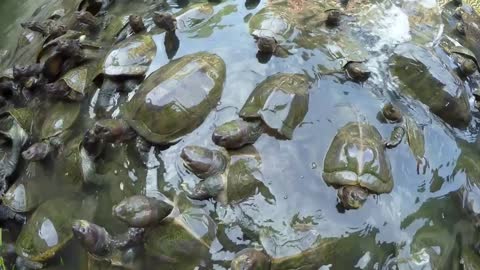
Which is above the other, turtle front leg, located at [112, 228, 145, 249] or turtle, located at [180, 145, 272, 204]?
turtle, located at [180, 145, 272, 204]

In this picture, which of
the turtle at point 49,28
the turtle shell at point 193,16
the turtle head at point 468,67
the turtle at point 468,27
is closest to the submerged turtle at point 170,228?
the turtle shell at point 193,16

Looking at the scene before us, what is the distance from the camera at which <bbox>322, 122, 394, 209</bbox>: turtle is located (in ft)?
8.45

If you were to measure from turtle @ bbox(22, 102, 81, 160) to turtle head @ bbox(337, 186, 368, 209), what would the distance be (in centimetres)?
147

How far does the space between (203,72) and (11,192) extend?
123 cm

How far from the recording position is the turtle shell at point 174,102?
2748 mm

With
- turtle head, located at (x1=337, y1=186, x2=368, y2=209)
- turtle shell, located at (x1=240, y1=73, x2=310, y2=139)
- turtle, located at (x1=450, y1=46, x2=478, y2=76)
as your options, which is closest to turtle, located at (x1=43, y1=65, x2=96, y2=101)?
turtle shell, located at (x1=240, y1=73, x2=310, y2=139)

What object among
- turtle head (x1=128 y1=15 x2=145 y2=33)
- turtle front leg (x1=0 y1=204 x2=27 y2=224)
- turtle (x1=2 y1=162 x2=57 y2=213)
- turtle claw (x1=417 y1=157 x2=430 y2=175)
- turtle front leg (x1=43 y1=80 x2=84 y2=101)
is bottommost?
turtle front leg (x1=0 y1=204 x2=27 y2=224)

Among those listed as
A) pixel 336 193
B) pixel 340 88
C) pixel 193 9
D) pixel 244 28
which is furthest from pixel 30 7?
pixel 336 193

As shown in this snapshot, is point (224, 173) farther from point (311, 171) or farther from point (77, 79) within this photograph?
point (77, 79)

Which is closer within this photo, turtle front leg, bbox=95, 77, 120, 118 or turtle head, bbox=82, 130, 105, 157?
turtle head, bbox=82, 130, 105, 157

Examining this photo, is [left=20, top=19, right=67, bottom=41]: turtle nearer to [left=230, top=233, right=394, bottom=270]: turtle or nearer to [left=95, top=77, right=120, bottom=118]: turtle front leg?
[left=95, top=77, right=120, bottom=118]: turtle front leg

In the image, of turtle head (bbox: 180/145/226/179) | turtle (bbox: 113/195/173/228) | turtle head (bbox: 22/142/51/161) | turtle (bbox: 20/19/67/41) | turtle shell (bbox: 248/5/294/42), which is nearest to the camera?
turtle (bbox: 113/195/173/228)

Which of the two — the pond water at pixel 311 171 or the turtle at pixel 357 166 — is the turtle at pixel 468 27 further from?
the turtle at pixel 357 166

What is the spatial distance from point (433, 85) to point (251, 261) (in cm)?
138
